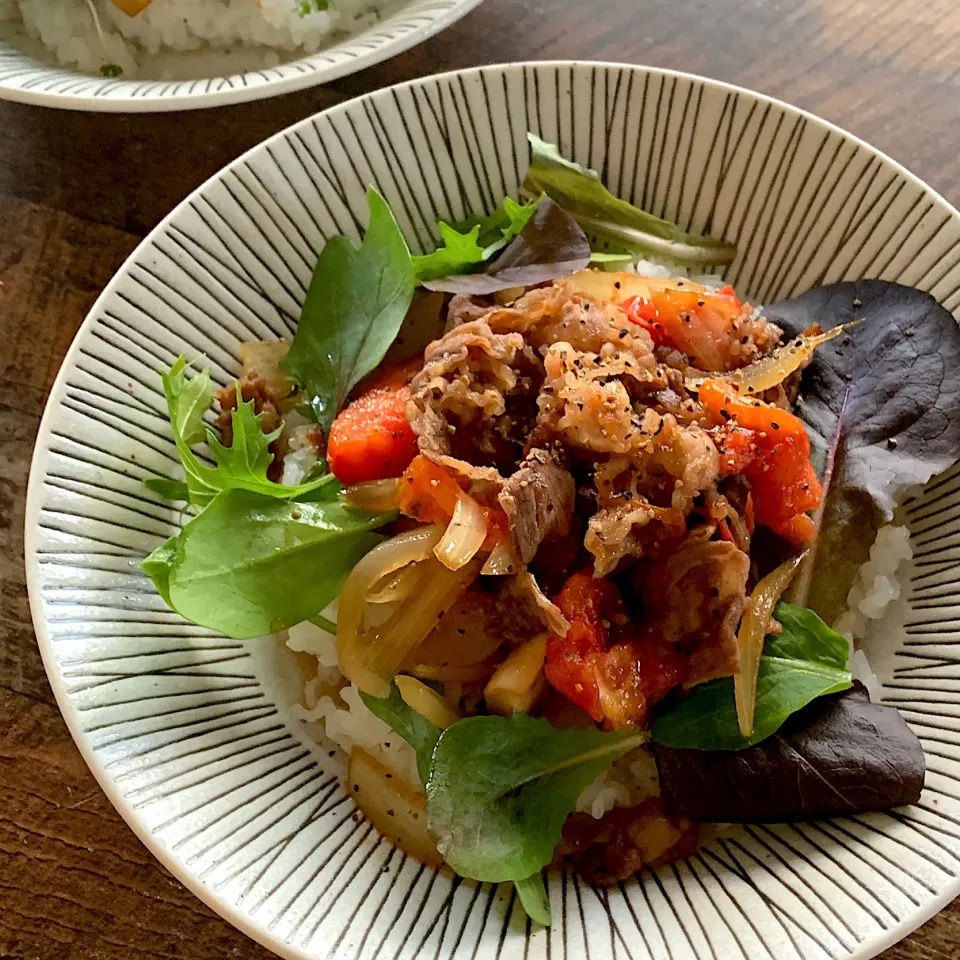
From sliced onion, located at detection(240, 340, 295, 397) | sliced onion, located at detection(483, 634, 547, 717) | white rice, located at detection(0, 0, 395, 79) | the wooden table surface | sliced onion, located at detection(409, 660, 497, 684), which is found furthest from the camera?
white rice, located at detection(0, 0, 395, 79)

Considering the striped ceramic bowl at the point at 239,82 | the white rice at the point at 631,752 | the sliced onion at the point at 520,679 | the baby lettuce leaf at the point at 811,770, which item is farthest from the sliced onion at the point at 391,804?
the striped ceramic bowl at the point at 239,82

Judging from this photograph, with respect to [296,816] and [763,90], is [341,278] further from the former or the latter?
[763,90]

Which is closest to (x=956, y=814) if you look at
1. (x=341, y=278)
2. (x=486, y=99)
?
(x=341, y=278)

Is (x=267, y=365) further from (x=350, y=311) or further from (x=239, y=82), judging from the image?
(x=239, y=82)

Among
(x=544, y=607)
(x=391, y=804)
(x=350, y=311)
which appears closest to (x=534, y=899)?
(x=391, y=804)

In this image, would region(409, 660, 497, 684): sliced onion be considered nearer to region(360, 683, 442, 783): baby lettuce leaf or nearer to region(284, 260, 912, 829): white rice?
region(360, 683, 442, 783): baby lettuce leaf

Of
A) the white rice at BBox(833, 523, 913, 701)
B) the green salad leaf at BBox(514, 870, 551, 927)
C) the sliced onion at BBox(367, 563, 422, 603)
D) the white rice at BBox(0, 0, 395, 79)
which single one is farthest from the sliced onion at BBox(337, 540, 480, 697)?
the white rice at BBox(0, 0, 395, 79)
